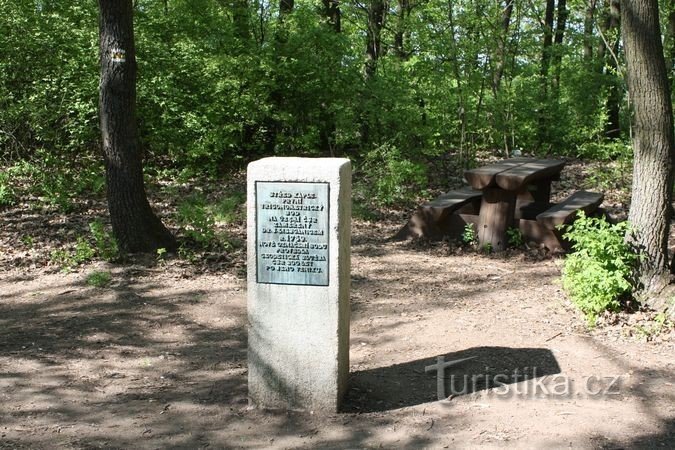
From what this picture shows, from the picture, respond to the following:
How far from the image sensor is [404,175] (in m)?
11.8

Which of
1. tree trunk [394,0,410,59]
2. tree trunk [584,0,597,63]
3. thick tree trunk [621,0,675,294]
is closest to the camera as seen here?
thick tree trunk [621,0,675,294]

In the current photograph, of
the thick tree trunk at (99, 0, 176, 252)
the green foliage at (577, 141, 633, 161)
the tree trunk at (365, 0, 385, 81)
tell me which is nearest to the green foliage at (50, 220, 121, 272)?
the thick tree trunk at (99, 0, 176, 252)

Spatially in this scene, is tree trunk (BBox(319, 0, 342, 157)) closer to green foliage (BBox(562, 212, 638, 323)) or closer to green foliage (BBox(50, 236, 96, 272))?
green foliage (BBox(50, 236, 96, 272))

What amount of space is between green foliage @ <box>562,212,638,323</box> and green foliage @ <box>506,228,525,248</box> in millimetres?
2216

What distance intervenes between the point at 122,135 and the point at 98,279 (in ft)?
5.53

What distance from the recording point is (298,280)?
4.74 m

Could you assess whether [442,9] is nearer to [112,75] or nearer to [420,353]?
[112,75]

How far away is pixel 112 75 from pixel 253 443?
528cm

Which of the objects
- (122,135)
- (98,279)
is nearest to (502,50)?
(122,135)

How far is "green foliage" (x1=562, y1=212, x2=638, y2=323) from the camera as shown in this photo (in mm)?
6402

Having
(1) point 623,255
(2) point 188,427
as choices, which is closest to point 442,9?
(1) point 623,255

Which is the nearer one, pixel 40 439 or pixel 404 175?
pixel 40 439

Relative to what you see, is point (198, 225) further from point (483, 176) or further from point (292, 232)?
point (292, 232)

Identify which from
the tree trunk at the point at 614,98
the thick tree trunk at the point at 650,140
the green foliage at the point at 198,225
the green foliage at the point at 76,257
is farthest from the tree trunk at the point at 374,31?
the thick tree trunk at the point at 650,140
